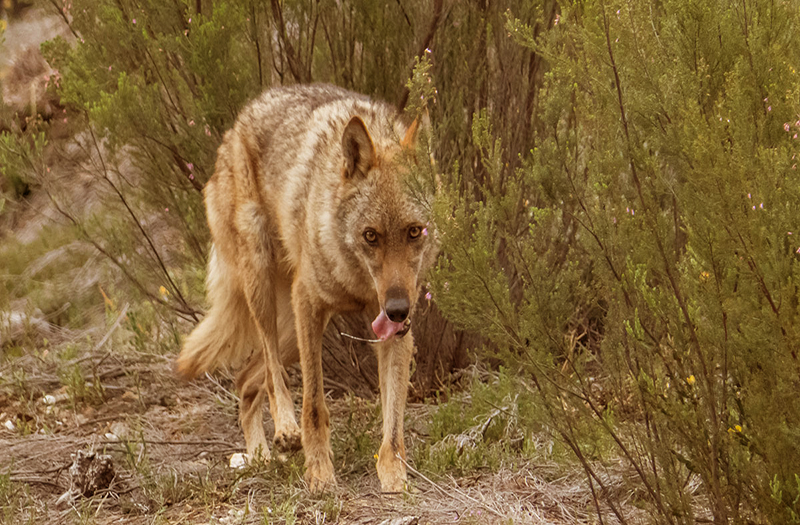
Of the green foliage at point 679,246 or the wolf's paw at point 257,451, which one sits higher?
the green foliage at point 679,246

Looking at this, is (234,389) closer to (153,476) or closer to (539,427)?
(153,476)

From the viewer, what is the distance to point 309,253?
4434mm

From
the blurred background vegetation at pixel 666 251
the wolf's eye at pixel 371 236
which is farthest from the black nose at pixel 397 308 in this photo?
the blurred background vegetation at pixel 666 251

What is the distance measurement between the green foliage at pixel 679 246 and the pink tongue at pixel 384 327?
2.94ft

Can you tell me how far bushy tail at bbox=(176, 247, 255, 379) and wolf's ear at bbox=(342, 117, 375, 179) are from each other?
1.44m

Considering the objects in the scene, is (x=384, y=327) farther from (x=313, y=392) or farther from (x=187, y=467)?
(x=187, y=467)

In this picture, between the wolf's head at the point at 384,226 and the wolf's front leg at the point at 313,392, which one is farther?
the wolf's front leg at the point at 313,392

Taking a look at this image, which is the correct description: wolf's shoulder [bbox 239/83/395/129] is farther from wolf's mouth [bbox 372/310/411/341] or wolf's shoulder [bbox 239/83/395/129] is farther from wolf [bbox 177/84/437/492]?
wolf's mouth [bbox 372/310/411/341]

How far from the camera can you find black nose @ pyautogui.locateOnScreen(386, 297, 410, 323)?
3715mm

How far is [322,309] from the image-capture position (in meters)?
4.49

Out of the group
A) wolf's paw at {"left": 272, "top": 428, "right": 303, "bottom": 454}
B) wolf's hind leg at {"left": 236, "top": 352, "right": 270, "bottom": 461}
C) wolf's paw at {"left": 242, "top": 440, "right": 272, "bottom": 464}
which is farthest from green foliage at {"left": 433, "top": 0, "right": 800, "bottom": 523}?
wolf's hind leg at {"left": 236, "top": 352, "right": 270, "bottom": 461}

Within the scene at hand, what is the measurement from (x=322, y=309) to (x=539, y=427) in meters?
Result: 1.60

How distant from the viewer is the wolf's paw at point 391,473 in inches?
162

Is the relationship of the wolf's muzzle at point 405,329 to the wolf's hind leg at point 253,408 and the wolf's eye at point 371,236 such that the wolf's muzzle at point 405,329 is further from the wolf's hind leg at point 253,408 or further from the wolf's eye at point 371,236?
the wolf's hind leg at point 253,408
